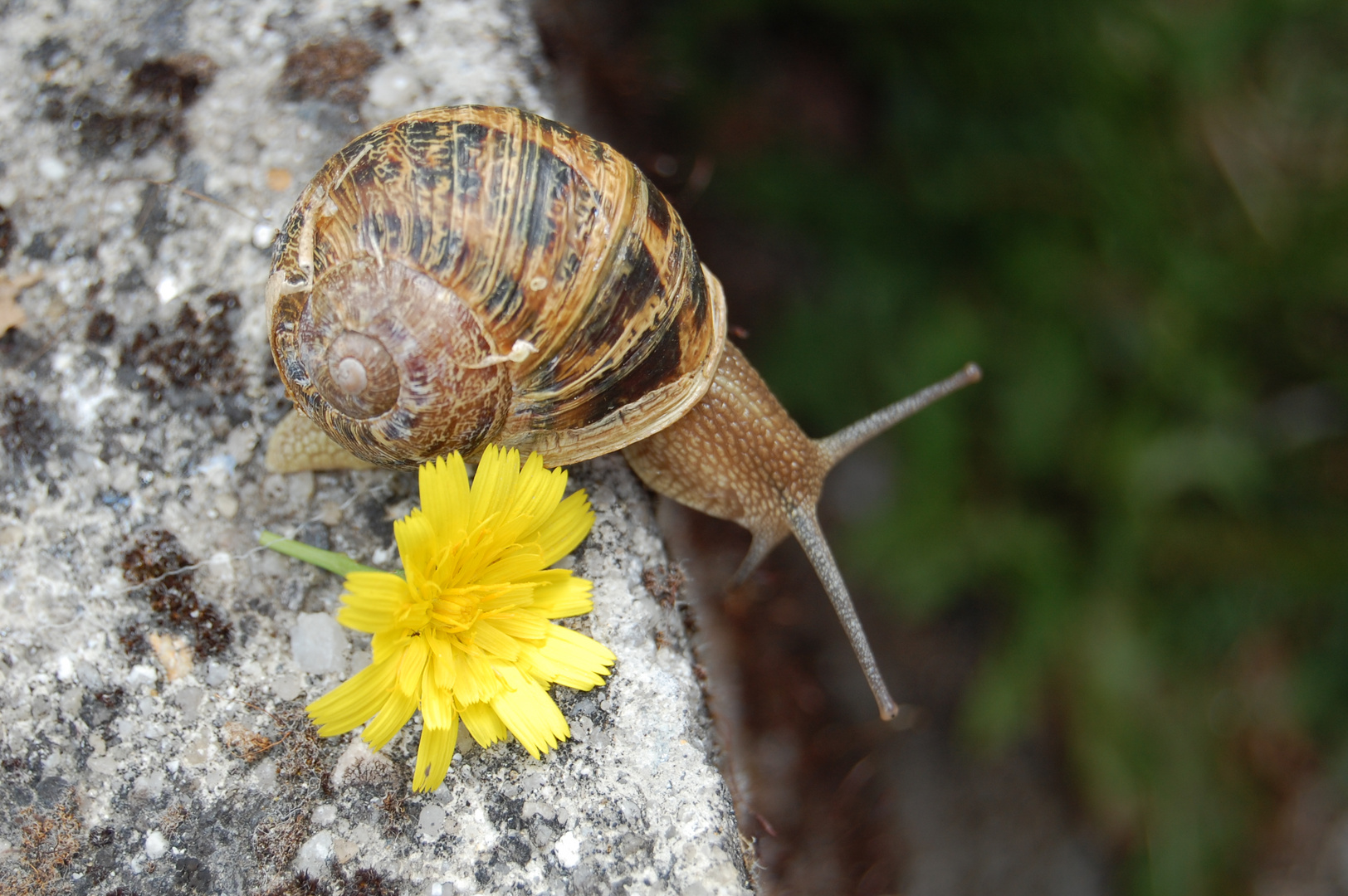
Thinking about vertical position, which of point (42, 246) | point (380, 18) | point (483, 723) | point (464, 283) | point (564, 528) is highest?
point (380, 18)

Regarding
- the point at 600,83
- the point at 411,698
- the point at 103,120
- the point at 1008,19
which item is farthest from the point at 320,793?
the point at 1008,19

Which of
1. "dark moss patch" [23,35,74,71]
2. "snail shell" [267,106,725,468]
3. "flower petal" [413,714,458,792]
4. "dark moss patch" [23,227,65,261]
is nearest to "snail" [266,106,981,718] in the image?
"snail shell" [267,106,725,468]

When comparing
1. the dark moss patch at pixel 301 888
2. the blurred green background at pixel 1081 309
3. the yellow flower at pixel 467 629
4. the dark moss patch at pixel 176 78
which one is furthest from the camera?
the blurred green background at pixel 1081 309

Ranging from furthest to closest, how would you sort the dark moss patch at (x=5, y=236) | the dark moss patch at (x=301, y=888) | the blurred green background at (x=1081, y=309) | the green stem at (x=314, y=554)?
the blurred green background at (x=1081, y=309) → the dark moss patch at (x=5, y=236) → the green stem at (x=314, y=554) → the dark moss patch at (x=301, y=888)

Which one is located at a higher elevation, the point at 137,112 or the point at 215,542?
the point at 137,112

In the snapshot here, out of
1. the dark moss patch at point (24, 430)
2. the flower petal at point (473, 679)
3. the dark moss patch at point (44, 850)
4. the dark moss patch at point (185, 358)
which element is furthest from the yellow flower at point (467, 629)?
the dark moss patch at point (24, 430)

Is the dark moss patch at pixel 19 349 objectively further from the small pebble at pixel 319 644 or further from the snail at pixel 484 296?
the small pebble at pixel 319 644

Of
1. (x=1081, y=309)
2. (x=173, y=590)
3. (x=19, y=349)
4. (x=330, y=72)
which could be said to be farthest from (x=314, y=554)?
(x=1081, y=309)

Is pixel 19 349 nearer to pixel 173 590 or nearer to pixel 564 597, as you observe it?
pixel 173 590
